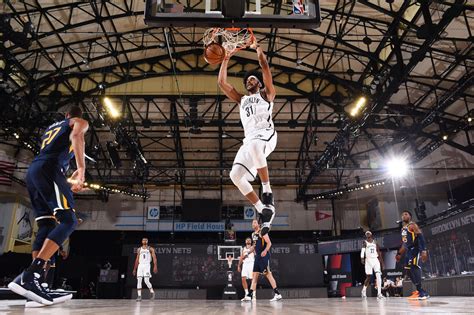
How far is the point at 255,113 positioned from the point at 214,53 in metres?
0.99

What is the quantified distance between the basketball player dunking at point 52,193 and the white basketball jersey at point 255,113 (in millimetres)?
1763

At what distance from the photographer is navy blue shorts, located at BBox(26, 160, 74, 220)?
3623 mm

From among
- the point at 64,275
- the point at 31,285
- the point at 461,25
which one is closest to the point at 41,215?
the point at 31,285

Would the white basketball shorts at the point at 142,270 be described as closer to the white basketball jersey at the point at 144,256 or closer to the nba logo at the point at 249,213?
the white basketball jersey at the point at 144,256

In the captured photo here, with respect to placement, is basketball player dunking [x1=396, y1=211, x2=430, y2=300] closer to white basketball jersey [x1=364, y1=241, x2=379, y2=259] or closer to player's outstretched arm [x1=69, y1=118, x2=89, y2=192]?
white basketball jersey [x1=364, y1=241, x2=379, y2=259]

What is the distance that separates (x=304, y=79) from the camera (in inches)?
731

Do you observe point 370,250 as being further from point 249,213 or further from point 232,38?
point 249,213

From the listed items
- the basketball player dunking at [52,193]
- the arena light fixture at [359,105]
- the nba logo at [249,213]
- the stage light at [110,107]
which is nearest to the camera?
the basketball player dunking at [52,193]

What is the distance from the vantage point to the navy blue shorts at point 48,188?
143 inches

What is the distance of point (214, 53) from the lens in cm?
440

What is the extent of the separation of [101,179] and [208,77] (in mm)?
8029

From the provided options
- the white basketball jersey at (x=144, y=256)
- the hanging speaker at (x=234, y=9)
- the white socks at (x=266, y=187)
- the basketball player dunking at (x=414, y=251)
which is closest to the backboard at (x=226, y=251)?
the white basketball jersey at (x=144, y=256)

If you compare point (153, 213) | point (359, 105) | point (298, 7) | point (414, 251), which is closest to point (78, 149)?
point (298, 7)

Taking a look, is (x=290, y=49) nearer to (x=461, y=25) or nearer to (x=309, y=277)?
(x=461, y=25)
